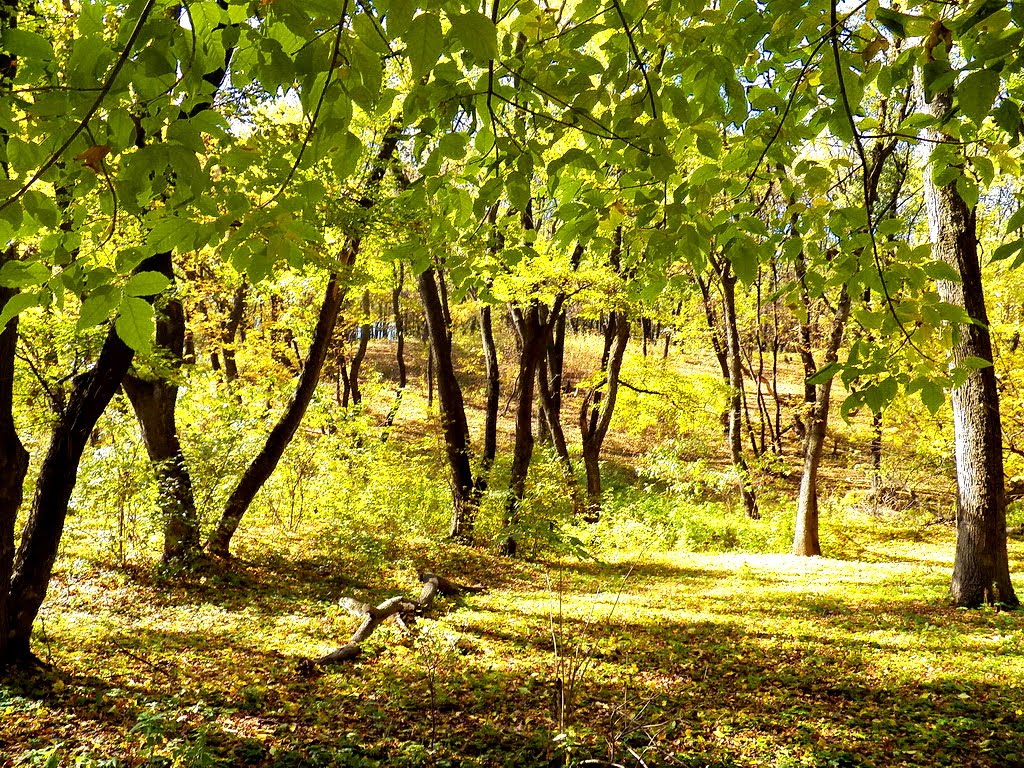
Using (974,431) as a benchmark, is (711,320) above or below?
above

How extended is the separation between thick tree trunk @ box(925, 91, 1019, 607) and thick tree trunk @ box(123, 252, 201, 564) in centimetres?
793

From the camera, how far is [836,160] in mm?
2158

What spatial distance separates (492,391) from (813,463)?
5.70m

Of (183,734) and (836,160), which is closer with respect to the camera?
(836,160)

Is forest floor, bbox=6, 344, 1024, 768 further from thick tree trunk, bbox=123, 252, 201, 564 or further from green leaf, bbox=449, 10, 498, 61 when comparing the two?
green leaf, bbox=449, 10, 498, 61

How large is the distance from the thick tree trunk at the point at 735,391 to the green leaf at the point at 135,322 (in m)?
11.6

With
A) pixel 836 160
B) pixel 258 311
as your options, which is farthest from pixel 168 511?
pixel 258 311

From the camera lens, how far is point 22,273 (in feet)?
4.03

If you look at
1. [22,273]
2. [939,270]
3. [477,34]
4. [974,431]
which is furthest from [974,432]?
[22,273]

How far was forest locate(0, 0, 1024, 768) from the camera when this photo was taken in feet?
4.70

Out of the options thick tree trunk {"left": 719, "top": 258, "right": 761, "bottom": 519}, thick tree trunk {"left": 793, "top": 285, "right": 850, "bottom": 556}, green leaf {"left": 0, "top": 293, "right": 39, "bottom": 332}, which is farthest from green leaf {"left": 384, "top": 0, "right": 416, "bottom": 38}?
thick tree trunk {"left": 719, "top": 258, "right": 761, "bottom": 519}

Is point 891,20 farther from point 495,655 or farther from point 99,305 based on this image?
point 495,655

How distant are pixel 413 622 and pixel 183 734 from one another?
2606 millimetres

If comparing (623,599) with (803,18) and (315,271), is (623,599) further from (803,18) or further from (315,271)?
(803,18)
